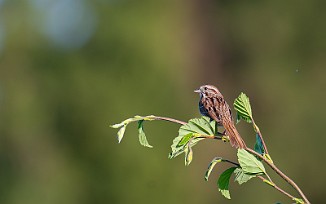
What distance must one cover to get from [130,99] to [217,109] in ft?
40.7

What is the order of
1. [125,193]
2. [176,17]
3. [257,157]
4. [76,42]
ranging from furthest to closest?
[176,17]
[76,42]
[125,193]
[257,157]

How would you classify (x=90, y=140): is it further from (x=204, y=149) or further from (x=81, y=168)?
(x=204, y=149)

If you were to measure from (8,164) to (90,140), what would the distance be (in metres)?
2.32

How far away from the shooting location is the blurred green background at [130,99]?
1777cm

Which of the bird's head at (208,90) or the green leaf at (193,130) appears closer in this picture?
the green leaf at (193,130)

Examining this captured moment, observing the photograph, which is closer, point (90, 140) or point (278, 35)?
point (90, 140)

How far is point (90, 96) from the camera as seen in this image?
18.5m

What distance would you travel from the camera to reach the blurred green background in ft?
58.3

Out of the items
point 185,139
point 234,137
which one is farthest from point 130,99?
point 185,139

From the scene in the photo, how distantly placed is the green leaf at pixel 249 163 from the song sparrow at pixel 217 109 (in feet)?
3.15

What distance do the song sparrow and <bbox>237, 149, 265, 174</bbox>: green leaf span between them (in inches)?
37.8

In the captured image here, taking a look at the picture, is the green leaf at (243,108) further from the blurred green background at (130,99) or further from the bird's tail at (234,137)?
the blurred green background at (130,99)

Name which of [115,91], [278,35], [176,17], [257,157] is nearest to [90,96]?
[115,91]

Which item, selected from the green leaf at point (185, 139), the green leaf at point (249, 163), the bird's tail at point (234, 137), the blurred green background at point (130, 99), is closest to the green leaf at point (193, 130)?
the green leaf at point (185, 139)
